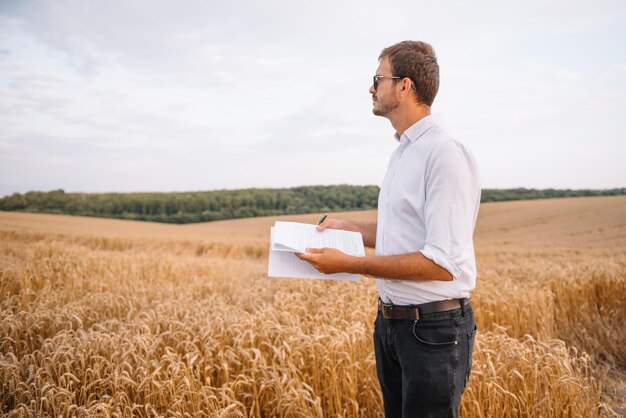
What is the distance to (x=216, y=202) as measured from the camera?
202 ft

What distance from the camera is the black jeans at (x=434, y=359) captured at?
202cm

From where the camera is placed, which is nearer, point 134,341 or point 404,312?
point 404,312

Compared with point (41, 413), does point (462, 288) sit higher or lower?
higher

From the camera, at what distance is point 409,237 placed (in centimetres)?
207

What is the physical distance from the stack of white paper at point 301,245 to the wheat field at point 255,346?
1.29 m

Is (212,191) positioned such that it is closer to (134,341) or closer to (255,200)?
(255,200)

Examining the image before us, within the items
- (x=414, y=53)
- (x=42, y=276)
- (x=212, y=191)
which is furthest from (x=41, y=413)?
(x=212, y=191)

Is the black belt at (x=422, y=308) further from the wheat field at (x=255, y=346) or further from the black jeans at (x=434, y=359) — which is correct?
the wheat field at (x=255, y=346)

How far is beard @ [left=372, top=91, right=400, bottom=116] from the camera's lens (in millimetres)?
2199

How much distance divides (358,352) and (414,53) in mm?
3130

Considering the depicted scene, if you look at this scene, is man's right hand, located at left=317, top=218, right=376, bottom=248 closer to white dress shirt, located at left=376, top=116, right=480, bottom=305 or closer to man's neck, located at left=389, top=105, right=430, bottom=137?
white dress shirt, located at left=376, top=116, right=480, bottom=305

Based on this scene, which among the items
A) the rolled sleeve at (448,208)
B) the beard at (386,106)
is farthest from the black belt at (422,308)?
the beard at (386,106)

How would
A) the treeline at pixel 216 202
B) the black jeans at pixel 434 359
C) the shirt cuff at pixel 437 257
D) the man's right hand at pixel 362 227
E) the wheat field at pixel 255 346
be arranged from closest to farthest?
1. the shirt cuff at pixel 437 257
2. the black jeans at pixel 434 359
3. the man's right hand at pixel 362 227
4. the wheat field at pixel 255 346
5. the treeline at pixel 216 202

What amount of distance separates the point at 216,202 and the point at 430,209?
61412 millimetres
